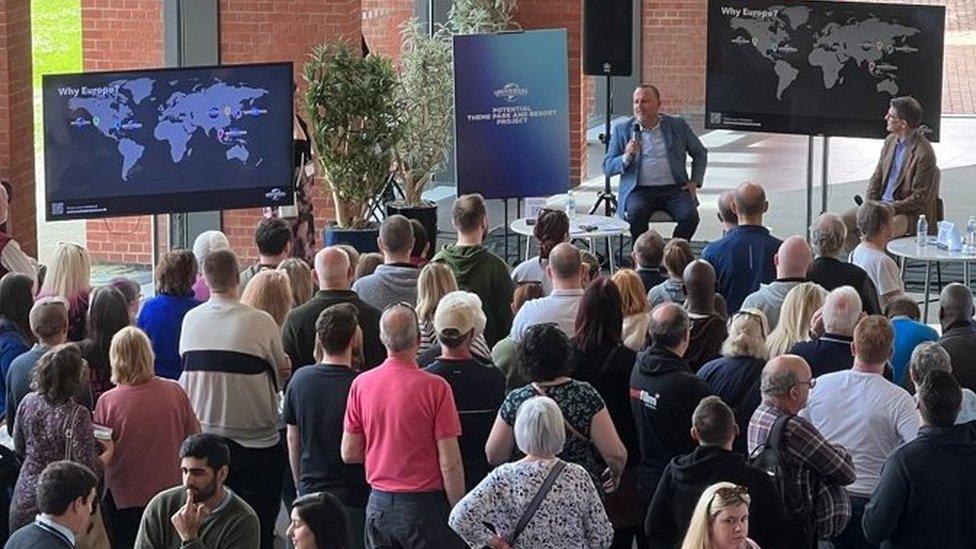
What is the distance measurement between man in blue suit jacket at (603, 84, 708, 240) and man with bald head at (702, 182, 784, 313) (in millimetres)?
2916

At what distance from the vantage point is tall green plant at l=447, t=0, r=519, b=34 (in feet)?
54.1

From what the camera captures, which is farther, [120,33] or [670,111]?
[670,111]

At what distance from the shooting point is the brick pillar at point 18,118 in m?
10.8

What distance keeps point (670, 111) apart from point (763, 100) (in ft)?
26.5

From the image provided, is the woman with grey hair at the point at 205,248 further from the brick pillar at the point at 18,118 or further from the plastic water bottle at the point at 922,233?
the plastic water bottle at the point at 922,233

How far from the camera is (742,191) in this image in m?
9.77

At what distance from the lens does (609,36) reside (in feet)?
49.1

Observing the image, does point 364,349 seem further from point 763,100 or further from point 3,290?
point 763,100

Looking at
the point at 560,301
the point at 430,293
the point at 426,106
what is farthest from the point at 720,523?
the point at 426,106

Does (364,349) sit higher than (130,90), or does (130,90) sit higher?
(130,90)

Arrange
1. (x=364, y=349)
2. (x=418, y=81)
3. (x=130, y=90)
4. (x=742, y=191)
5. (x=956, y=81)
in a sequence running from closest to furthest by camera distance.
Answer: (x=364, y=349) → (x=742, y=191) → (x=130, y=90) → (x=418, y=81) → (x=956, y=81)

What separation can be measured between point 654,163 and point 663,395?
20.0 ft

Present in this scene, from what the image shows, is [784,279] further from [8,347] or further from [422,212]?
[422,212]

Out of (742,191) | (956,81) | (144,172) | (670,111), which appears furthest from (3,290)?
(956,81)
